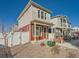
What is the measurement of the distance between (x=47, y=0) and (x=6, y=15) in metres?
3.81

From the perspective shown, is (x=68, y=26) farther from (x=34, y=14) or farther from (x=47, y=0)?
(x=47, y=0)

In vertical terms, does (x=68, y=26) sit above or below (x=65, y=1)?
below

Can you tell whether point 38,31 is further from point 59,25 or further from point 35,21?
point 59,25

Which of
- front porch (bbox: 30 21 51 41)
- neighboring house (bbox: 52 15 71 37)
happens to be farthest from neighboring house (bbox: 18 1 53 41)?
neighboring house (bbox: 52 15 71 37)

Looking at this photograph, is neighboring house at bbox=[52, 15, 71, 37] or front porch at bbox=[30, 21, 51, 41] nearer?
front porch at bbox=[30, 21, 51, 41]

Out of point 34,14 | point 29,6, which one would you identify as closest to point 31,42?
point 34,14

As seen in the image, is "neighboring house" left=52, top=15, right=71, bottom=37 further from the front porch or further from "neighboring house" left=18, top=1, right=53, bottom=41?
the front porch

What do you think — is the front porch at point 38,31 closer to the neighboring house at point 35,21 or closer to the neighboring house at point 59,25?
the neighboring house at point 35,21

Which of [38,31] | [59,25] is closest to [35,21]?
[38,31]

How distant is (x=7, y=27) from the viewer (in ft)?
28.6

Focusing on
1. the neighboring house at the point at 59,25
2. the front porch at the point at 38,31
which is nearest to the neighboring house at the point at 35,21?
the front porch at the point at 38,31

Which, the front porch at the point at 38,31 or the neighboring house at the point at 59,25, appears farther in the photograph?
the neighboring house at the point at 59,25

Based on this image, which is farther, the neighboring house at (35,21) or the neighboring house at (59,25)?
the neighboring house at (59,25)

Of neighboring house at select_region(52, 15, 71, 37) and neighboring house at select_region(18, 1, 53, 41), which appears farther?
neighboring house at select_region(52, 15, 71, 37)
